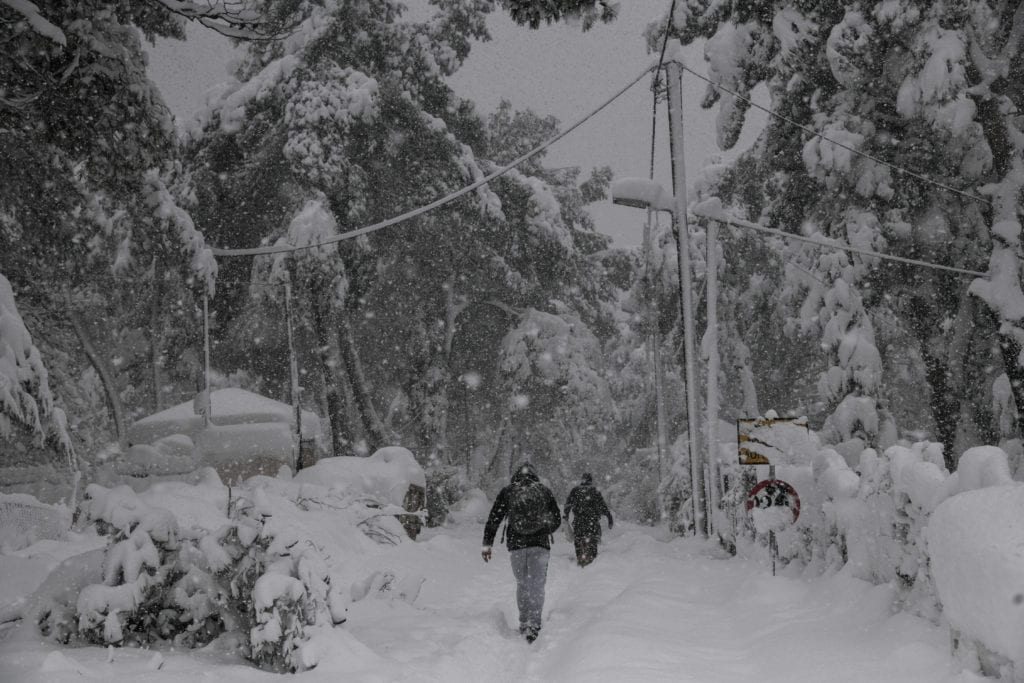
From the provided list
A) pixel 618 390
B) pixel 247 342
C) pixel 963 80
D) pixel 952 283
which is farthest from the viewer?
pixel 618 390

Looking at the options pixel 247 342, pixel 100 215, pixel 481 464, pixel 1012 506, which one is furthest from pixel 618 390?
pixel 1012 506

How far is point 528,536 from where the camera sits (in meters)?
8.60

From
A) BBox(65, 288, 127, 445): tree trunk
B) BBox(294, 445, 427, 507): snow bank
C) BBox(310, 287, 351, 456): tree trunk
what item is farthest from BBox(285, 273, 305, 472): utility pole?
BBox(65, 288, 127, 445): tree trunk

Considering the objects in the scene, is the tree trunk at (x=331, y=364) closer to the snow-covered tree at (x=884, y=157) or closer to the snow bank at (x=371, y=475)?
the snow bank at (x=371, y=475)

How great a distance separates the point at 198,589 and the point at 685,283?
35.2 feet

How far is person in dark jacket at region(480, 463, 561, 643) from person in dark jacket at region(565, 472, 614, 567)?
6.26 meters

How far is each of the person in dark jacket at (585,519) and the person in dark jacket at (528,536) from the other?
247 inches

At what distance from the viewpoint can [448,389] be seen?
31.9 metres

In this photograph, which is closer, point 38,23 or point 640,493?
point 38,23

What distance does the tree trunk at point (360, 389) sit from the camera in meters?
25.9

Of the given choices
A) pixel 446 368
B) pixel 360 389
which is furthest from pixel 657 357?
pixel 446 368

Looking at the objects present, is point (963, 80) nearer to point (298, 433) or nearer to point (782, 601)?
point (782, 601)

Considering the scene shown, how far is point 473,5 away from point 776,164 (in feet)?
40.3

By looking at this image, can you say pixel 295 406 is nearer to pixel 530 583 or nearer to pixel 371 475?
pixel 371 475
